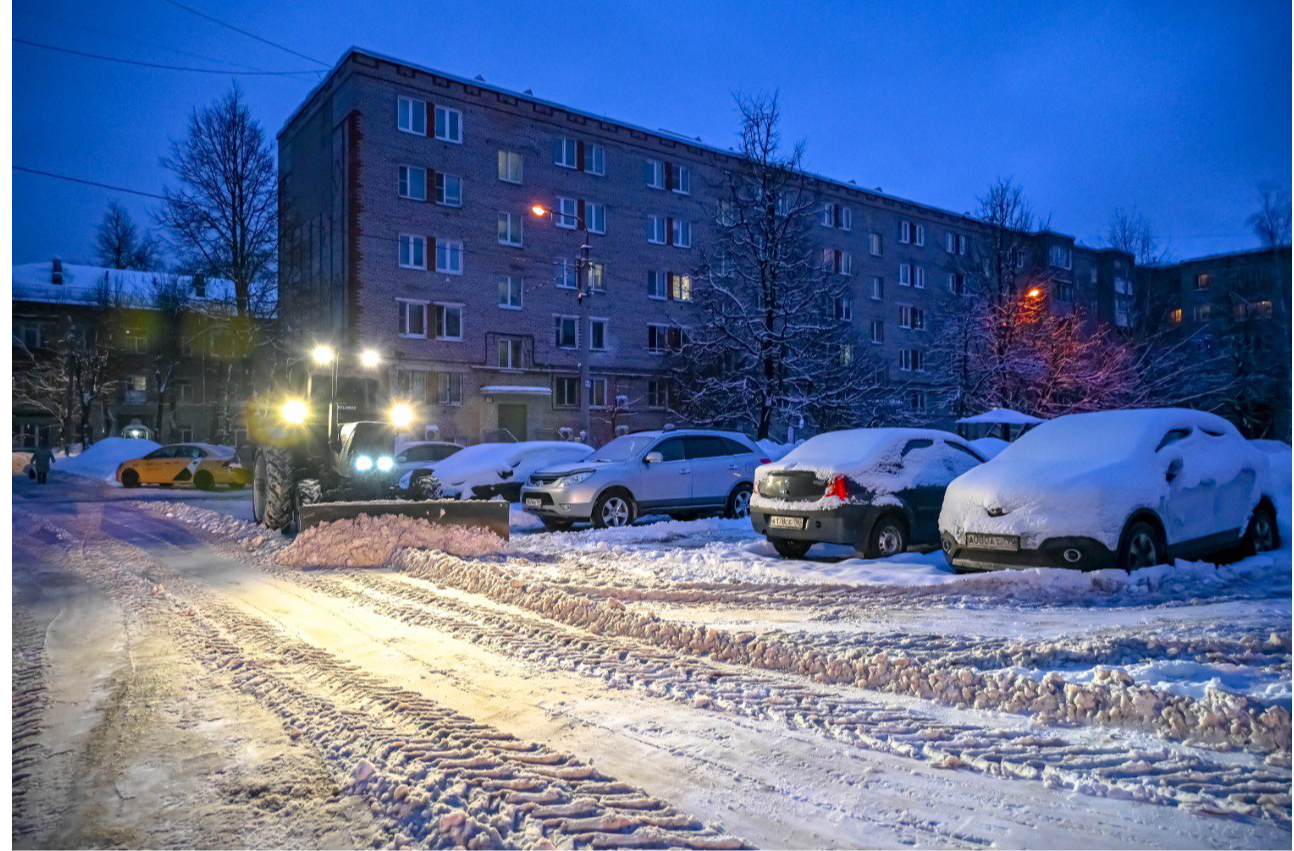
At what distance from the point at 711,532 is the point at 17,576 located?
28.8 feet

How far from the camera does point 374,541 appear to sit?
10.1 metres

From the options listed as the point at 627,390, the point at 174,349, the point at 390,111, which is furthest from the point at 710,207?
the point at 174,349

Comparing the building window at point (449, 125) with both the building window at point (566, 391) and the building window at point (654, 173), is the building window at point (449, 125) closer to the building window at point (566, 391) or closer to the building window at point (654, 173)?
the building window at point (654, 173)

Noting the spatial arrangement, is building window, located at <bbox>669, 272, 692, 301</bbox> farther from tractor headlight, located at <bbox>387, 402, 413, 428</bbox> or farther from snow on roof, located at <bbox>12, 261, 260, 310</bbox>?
tractor headlight, located at <bbox>387, 402, 413, 428</bbox>

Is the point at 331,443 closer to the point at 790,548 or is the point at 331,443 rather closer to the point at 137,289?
the point at 790,548

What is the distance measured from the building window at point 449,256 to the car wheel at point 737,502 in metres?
21.2

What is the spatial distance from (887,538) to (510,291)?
2652 centimetres

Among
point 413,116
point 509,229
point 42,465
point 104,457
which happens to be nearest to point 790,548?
point 509,229

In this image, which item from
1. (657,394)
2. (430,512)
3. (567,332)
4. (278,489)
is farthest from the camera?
(657,394)

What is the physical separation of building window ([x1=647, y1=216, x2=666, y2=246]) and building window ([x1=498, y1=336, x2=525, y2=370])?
27.9 ft

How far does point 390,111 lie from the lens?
1191 inches

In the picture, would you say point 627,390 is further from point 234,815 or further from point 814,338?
point 234,815

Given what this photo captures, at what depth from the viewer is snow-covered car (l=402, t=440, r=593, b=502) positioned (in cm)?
1650

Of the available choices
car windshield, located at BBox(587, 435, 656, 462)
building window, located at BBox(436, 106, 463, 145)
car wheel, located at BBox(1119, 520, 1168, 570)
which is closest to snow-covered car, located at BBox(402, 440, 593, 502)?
car windshield, located at BBox(587, 435, 656, 462)
